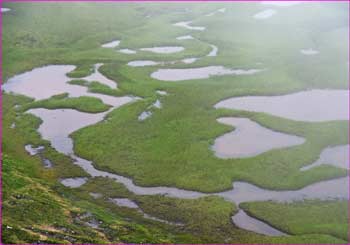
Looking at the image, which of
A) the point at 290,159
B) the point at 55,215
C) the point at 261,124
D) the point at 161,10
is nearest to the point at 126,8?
the point at 161,10

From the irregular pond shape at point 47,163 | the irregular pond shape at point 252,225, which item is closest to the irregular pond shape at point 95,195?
the irregular pond shape at point 47,163

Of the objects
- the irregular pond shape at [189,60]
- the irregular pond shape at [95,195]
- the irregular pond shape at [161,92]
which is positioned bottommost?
the irregular pond shape at [95,195]

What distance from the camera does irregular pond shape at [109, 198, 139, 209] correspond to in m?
35.4

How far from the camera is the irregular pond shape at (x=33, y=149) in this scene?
140 feet

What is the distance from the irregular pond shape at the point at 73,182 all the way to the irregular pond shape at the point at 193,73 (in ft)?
78.2

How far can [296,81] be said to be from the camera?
195ft

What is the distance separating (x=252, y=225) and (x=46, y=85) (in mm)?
33233

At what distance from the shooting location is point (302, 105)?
5312 centimetres

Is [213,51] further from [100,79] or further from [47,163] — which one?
[47,163]

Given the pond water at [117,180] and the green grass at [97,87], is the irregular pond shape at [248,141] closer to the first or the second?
the pond water at [117,180]

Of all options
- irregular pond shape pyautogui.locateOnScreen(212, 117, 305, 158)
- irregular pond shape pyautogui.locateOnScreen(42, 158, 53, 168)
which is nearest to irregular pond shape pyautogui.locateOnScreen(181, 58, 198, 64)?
irregular pond shape pyautogui.locateOnScreen(212, 117, 305, 158)

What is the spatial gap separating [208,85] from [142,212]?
2584 centimetres

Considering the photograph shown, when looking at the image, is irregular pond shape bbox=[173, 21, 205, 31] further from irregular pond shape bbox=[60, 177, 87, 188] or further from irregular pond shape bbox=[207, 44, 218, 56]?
irregular pond shape bbox=[60, 177, 87, 188]

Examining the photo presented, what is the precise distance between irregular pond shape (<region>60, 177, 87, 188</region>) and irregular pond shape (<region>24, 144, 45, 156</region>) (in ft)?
18.3
